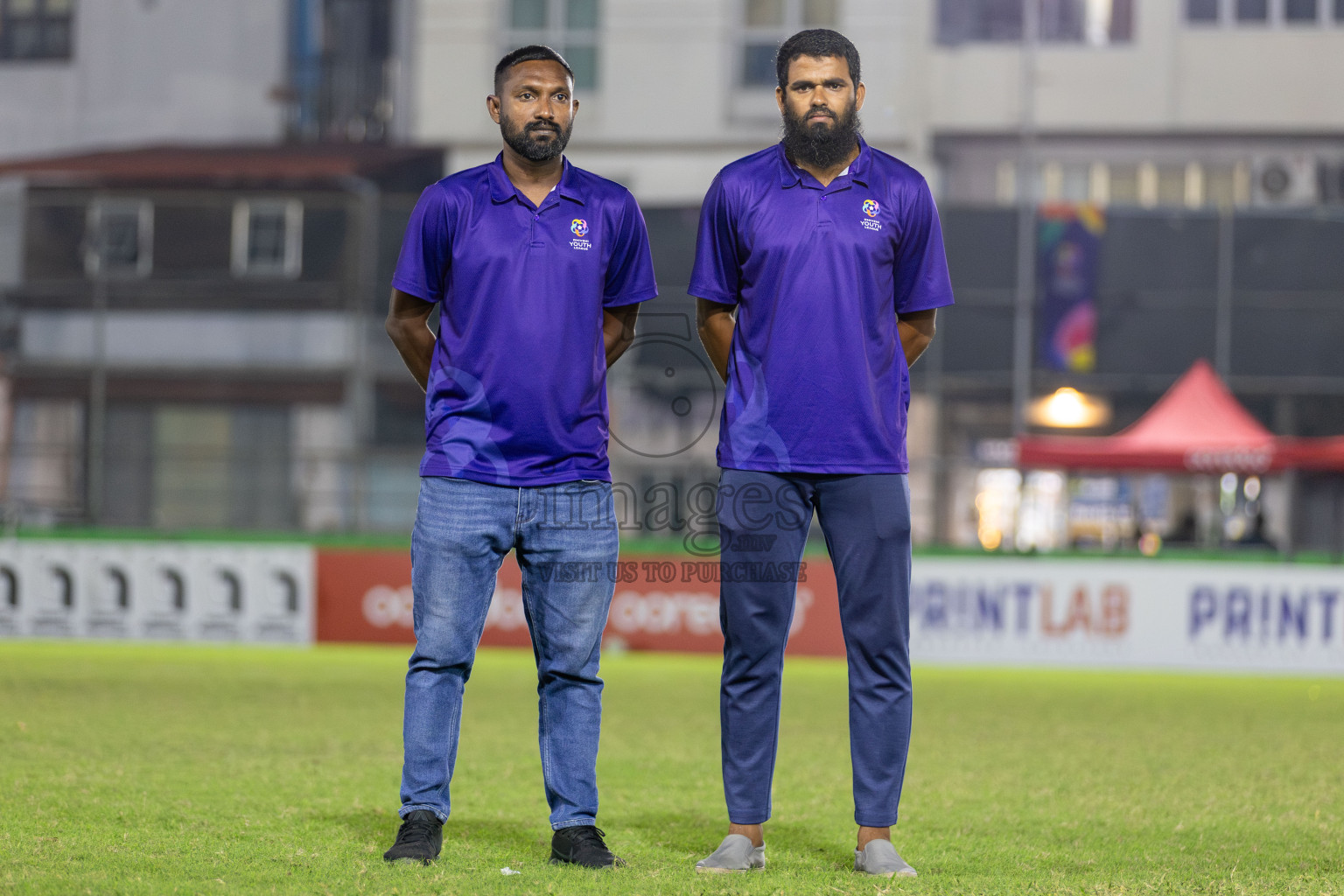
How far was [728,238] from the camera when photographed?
440 cm

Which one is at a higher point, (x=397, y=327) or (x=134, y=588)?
(x=397, y=327)

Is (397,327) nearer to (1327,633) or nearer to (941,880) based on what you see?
(941,880)

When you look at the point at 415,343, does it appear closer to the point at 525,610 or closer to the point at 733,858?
the point at 525,610

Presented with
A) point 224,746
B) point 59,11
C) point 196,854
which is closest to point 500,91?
point 196,854

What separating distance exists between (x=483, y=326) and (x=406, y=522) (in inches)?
635

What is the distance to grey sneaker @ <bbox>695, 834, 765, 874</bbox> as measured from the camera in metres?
4.21

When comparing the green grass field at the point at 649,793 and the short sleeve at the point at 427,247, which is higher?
the short sleeve at the point at 427,247

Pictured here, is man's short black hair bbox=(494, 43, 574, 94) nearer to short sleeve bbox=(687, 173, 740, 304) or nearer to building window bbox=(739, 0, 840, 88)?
short sleeve bbox=(687, 173, 740, 304)

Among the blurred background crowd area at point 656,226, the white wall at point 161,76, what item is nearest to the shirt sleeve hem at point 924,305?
the blurred background crowd area at point 656,226

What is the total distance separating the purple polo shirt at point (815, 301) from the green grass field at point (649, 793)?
1.14 m

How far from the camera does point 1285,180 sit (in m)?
24.6

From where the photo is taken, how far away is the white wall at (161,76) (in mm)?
27219

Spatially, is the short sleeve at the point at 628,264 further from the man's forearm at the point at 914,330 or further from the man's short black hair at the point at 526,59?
the man's forearm at the point at 914,330

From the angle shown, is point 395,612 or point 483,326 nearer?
point 483,326
